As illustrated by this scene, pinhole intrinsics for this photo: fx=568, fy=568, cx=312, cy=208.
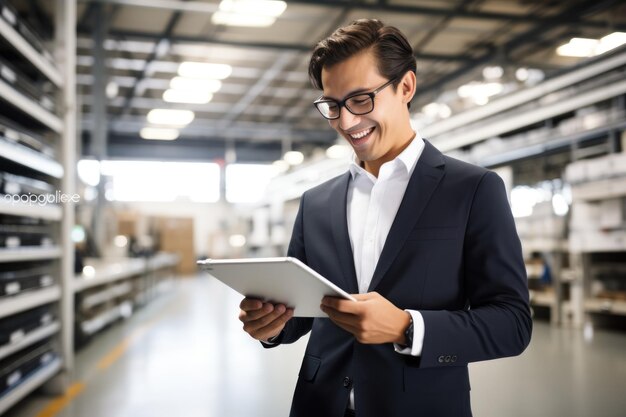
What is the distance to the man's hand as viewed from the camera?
1.09 metres

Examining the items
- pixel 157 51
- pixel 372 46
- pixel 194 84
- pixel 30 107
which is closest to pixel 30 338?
pixel 30 107

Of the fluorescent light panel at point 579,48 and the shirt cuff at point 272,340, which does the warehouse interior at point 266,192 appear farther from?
the shirt cuff at point 272,340

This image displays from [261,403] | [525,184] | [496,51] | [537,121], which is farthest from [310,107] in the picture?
[261,403]

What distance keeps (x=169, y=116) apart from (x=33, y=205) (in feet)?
47.2

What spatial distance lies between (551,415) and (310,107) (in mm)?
15602

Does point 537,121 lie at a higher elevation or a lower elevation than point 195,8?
lower

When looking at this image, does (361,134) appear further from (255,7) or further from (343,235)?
Result: (255,7)

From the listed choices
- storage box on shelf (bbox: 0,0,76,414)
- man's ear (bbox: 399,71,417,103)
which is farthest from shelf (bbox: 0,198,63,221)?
man's ear (bbox: 399,71,417,103)

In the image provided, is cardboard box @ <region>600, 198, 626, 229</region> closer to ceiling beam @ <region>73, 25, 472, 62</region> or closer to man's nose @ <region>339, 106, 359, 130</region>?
man's nose @ <region>339, 106, 359, 130</region>

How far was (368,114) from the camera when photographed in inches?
50.7

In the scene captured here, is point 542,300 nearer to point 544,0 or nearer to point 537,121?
point 537,121

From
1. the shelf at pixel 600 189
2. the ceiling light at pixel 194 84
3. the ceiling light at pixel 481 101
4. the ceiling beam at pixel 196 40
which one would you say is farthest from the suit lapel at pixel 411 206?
the ceiling light at pixel 194 84

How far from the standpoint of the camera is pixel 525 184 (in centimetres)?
902

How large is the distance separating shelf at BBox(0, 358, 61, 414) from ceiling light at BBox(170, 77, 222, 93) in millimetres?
10760
